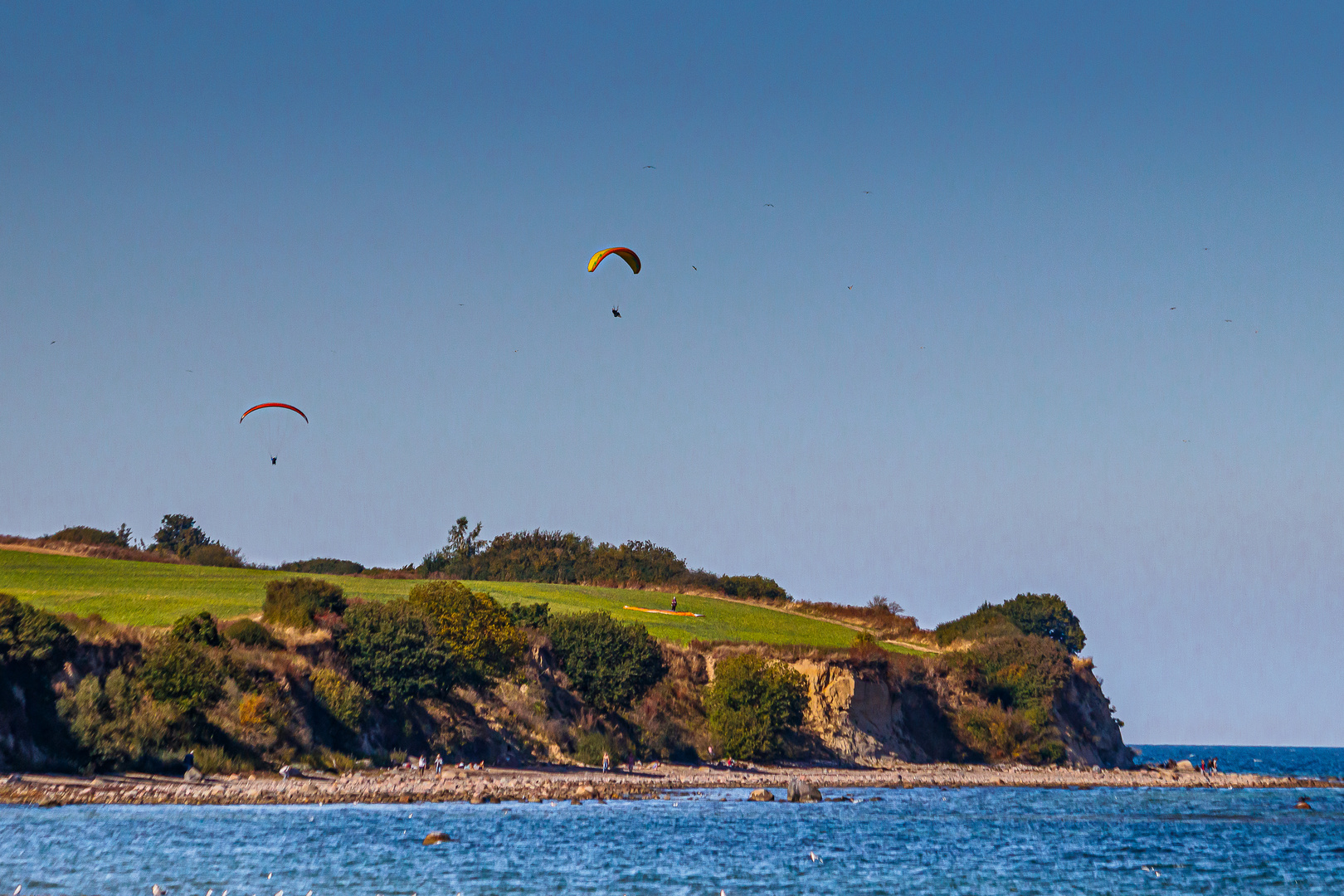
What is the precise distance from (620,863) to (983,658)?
52.5 m

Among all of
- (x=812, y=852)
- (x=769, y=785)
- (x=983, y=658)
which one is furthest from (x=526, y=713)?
(x=983, y=658)

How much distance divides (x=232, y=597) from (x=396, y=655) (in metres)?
17.1

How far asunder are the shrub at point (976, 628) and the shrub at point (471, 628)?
37956 millimetres

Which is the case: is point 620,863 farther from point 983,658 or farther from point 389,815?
point 983,658

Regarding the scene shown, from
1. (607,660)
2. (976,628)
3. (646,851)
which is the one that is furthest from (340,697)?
(976,628)

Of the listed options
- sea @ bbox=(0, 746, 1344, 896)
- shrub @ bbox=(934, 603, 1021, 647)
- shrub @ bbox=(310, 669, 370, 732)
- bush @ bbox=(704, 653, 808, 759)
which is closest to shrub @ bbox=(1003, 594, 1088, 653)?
shrub @ bbox=(934, 603, 1021, 647)

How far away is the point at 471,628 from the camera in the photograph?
52594mm

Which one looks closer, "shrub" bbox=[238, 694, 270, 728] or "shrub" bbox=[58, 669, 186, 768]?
"shrub" bbox=[58, 669, 186, 768]

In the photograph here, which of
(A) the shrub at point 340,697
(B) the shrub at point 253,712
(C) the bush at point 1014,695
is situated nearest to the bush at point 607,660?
(A) the shrub at point 340,697

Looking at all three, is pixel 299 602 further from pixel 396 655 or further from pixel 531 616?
pixel 531 616

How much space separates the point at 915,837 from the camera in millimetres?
35031

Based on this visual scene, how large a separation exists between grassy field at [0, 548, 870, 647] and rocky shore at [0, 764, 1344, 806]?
13485 millimetres

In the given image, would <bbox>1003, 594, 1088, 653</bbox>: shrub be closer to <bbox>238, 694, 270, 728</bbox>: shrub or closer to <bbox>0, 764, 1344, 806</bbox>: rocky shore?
<bbox>0, 764, 1344, 806</bbox>: rocky shore

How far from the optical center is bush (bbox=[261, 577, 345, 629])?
51062 millimetres
